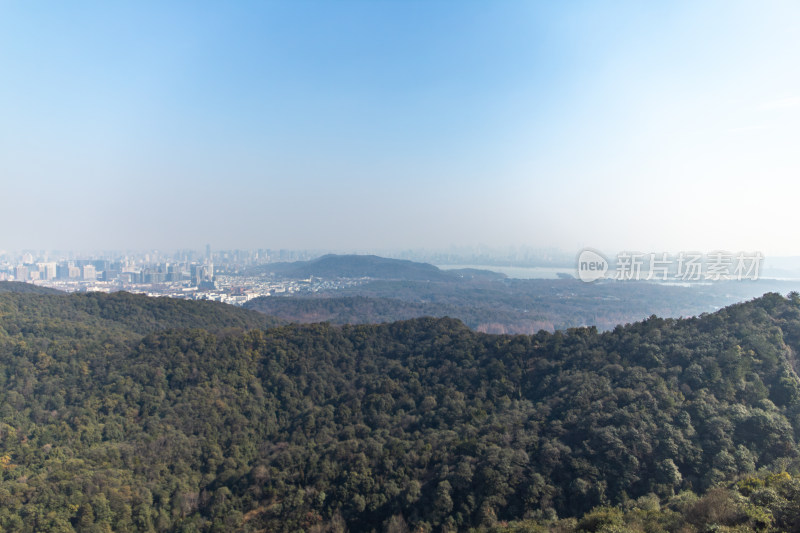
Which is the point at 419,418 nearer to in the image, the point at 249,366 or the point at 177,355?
the point at 249,366

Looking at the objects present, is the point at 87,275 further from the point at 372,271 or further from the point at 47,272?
the point at 372,271

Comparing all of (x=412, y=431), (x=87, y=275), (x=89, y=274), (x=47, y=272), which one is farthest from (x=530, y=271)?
(x=47, y=272)

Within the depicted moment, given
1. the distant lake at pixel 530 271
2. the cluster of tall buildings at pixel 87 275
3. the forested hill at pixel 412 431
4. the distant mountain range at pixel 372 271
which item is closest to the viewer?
the forested hill at pixel 412 431

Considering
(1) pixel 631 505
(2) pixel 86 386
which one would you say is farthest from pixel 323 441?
(2) pixel 86 386

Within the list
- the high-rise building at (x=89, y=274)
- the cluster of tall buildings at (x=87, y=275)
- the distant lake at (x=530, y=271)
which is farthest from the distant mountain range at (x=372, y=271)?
the high-rise building at (x=89, y=274)

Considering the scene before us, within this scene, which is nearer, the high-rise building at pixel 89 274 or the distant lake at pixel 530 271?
the high-rise building at pixel 89 274

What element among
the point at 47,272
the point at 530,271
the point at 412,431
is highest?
the point at 530,271

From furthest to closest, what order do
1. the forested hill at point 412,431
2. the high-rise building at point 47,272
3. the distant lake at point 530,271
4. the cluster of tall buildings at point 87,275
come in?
1. the distant lake at point 530,271
2. the high-rise building at point 47,272
3. the cluster of tall buildings at point 87,275
4. the forested hill at point 412,431

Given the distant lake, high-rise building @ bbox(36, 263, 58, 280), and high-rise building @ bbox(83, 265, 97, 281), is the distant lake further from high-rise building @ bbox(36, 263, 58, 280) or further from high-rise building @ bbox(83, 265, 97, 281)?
high-rise building @ bbox(36, 263, 58, 280)

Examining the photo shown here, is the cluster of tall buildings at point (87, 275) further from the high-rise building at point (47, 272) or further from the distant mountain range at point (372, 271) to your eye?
the distant mountain range at point (372, 271)
